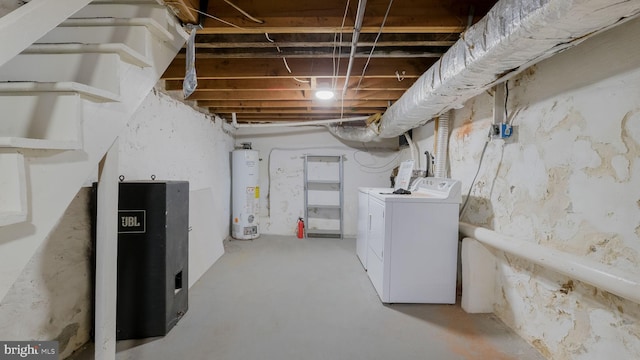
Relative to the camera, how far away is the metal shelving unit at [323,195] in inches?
175

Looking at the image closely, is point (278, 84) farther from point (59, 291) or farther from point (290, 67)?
point (59, 291)

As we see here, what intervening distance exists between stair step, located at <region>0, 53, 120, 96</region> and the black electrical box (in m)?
0.77

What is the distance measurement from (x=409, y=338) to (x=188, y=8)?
90.3 inches

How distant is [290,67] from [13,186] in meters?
1.86

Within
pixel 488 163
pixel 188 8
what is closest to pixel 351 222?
pixel 488 163

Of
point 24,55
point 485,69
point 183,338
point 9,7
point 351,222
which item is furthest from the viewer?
point 351,222

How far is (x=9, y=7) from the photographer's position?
120 cm

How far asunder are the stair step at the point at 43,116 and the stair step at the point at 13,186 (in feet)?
0.50

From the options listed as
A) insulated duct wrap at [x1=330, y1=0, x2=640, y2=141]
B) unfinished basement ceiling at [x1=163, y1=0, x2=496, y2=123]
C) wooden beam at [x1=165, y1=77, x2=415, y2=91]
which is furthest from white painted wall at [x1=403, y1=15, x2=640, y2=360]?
wooden beam at [x1=165, y1=77, x2=415, y2=91]

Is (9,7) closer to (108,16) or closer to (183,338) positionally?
(108,16)

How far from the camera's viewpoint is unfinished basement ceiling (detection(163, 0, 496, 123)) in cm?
146

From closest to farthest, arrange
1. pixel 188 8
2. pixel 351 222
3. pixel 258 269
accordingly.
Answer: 1. pixel 188 8
2. pixel 258 269
3. pixel 351 222

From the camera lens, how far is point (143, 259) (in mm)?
1686

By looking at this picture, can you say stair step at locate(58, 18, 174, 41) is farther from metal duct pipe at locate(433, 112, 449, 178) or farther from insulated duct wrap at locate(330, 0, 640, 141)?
metal duct pipe at locate(433, 112, 449, 178)
